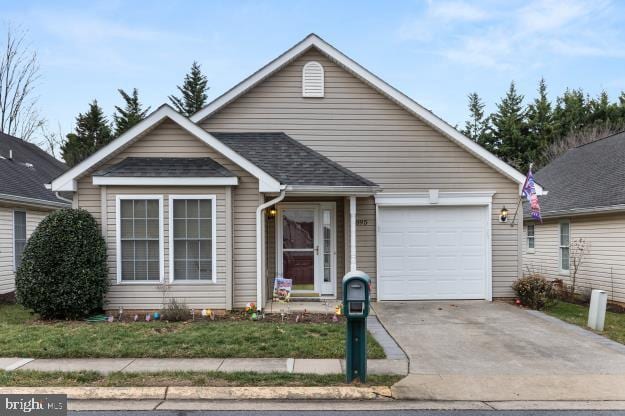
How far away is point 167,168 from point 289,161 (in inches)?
106

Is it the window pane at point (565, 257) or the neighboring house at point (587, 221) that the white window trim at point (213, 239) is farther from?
the window pane at point (565, 257)

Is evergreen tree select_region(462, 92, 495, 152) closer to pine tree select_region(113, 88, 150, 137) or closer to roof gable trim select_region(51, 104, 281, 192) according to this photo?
pine tree select_region(113, 88, 150, 137)

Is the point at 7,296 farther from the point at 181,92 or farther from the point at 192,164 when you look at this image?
the point at 181,92

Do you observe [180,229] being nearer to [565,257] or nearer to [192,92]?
[565,257]

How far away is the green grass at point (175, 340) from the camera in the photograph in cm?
657

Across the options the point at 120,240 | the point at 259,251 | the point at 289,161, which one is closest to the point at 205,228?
the point at 259,251

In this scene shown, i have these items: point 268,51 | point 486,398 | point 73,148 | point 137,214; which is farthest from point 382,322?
point 73,148

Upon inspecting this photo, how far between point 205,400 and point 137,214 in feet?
17.1

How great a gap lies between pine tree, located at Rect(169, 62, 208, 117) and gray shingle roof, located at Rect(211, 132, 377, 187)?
3688cm

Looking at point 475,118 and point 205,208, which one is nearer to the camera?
point 205,208

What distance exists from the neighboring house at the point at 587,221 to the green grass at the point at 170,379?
30.9ft

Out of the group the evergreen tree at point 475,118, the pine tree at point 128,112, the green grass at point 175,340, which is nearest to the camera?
the green grass at point 175,340

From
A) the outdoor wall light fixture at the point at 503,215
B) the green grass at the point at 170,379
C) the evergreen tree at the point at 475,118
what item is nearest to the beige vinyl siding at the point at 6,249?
the green grass at the point at 170,379

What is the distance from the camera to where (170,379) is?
554 cm
